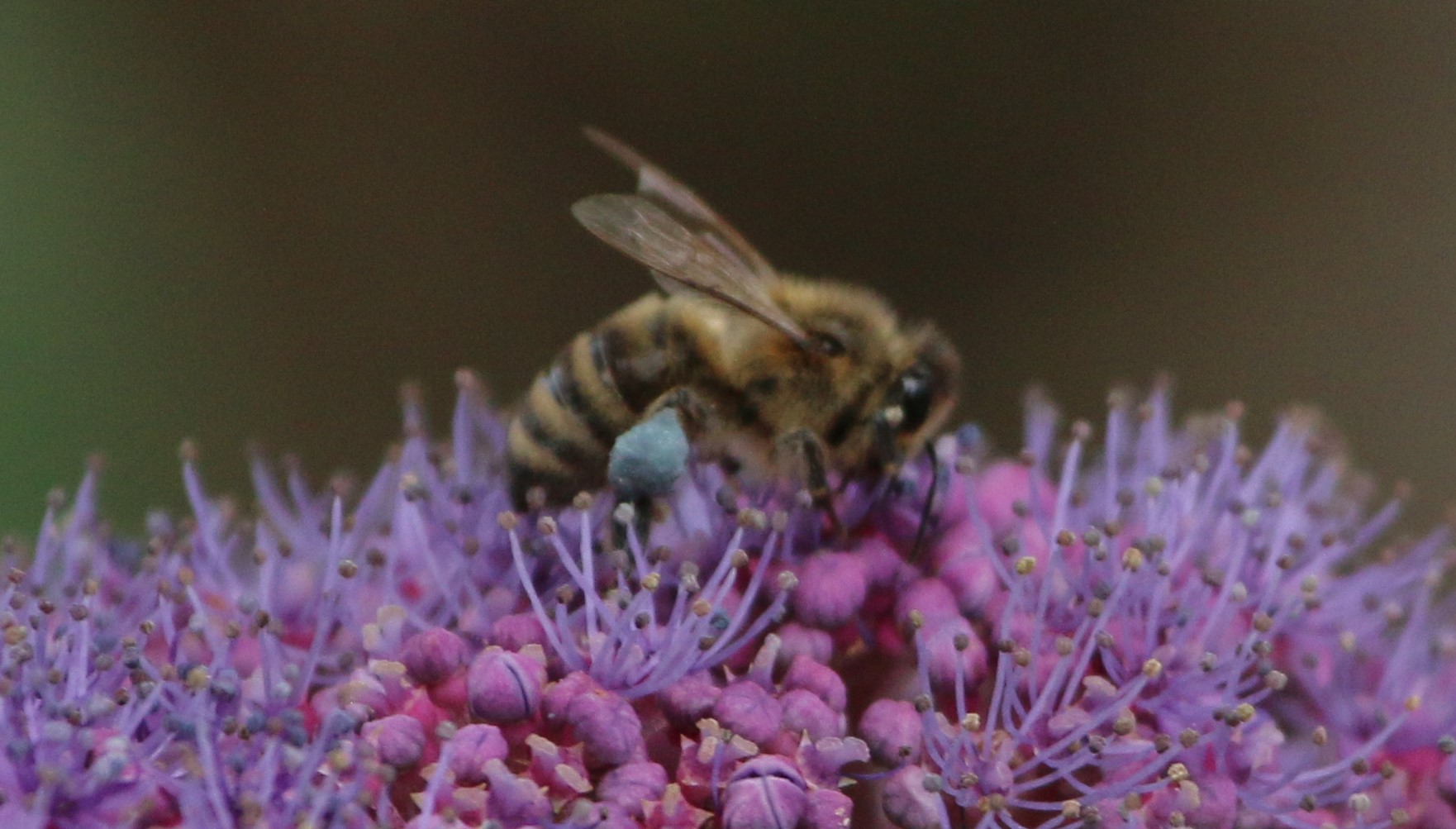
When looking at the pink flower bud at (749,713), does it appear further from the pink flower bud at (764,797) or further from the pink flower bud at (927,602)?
the pink flower bud at (927,602)

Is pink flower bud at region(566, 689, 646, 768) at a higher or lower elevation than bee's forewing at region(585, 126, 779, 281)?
lower

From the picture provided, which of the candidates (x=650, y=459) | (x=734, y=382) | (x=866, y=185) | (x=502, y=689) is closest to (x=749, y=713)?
(x=502, y=689)

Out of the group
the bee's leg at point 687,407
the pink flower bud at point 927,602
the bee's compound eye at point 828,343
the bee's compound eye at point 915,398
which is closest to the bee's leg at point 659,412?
the bee's leg at point 687,407

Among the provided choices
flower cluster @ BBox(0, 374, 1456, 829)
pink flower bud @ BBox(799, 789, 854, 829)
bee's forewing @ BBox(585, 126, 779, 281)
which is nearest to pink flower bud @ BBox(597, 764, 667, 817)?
flower cluster @ BBox(0, 374, 1456, 829)

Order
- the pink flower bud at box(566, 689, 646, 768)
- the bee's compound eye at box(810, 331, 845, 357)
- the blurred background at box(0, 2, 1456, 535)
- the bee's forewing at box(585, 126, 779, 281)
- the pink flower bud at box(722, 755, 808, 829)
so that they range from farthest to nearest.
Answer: the blurred background at box(0, 2, 1456, 535), the bee's forewing at box(585, 126, 779, 281), the bee's compound eye at box(810, 331, 845, 357), the pink flower bud at box(566, 689, 646, 768), the pink flower bud at box(722, 755, 808, 829)

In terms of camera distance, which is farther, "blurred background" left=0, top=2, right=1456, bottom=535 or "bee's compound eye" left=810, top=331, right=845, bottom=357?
"blurred background" left=0, top=2, right=1456, bottom=535

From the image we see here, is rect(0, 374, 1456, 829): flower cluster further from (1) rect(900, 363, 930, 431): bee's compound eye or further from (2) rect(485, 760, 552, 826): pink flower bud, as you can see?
(1) rect(900, 363, 930, 431): bee's compound eye
